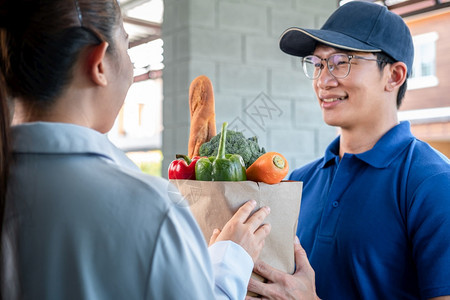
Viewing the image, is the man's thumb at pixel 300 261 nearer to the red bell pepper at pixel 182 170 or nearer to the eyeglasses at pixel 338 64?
the red bell pepper at pixel 182 170

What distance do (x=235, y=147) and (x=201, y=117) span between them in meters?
0.13

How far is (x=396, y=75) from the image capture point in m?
1.29

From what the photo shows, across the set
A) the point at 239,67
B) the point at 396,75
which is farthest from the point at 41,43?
the point at 239,67

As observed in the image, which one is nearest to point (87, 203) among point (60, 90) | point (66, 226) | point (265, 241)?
point (66, 226)

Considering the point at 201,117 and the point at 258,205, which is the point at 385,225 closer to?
the point at 258,205

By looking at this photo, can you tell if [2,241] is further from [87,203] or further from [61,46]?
[61,46]

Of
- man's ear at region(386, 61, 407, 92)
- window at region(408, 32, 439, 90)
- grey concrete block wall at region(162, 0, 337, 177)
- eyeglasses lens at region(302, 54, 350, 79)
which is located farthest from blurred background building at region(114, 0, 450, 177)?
window at region(408, 32, 439, 90)

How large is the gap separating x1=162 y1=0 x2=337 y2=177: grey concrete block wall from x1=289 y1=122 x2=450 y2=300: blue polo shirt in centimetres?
73

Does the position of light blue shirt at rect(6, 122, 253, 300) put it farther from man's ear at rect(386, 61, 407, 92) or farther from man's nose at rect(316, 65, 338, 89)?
man's ear at rect(386, 61, 407, 92)

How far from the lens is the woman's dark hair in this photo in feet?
2.14

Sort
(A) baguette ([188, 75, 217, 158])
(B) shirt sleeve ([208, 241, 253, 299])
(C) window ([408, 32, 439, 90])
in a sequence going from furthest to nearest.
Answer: (C) window ([408, 32, 439, 90])
(A) baguette ([188, 75, 217, 158])
(B) shirt sleeve ([208, 241, 253, 299])

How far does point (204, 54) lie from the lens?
2062 mm

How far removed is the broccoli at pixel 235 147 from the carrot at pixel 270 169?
7cm

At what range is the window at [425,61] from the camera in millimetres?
6980
